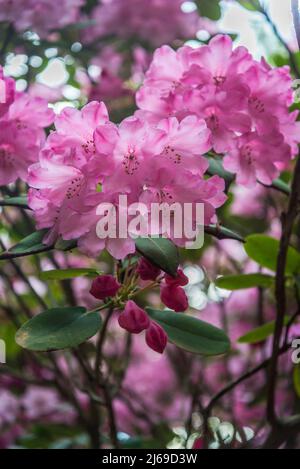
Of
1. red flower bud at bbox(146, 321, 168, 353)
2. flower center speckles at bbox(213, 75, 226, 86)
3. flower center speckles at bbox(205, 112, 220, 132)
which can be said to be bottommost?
red flower bud at bbox(146, 321, 168, 353)

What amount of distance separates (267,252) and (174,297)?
1.19ft

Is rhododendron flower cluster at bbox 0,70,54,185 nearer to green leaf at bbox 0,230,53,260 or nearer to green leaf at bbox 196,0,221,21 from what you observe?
green leaf at bbox 0,230,53,260

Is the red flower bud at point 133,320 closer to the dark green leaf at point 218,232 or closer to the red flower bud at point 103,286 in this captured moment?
the red flower bud at point 103,286

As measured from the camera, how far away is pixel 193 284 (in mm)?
1973

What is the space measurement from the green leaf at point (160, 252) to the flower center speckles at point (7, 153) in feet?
0.85

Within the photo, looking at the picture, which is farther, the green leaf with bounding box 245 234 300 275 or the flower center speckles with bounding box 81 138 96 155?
the green leaf with bounding box 245 234 300 275

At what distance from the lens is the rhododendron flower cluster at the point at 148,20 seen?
1.92 m

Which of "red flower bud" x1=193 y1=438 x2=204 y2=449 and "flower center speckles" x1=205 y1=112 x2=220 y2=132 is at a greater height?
"flower center speckles" x1=205 y1=112 x2=220 y2=132

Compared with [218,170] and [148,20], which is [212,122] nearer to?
[218,170]

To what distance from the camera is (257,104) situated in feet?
3.37

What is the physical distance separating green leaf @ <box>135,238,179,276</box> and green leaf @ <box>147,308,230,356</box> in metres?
0.20

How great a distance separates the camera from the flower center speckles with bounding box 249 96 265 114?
103 centimetres

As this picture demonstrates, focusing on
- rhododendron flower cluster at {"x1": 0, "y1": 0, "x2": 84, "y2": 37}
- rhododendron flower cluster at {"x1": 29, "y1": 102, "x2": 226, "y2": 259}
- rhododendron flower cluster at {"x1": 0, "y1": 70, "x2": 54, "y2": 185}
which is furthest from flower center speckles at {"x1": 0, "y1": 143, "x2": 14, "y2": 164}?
rhododendron flower cluster at {"x1": 0, "y1": 0, "x2": 84, "y2": 37}
